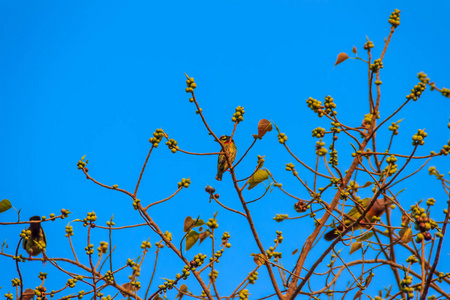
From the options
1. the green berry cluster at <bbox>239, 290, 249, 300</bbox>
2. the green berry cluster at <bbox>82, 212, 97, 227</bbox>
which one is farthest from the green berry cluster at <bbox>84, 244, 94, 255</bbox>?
the green berry cluster at <bbox>239, 290, 249, 300</bbox>

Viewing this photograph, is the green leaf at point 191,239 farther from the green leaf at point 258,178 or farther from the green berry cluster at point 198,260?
the green leaf at point 258,178

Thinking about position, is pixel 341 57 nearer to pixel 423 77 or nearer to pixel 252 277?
pixel 423 77

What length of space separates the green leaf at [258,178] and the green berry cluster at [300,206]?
26 cm

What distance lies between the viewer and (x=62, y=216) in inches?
144

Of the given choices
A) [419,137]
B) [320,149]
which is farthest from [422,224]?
[320,149]

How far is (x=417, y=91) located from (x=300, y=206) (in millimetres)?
1024

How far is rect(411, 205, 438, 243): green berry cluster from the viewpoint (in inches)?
103

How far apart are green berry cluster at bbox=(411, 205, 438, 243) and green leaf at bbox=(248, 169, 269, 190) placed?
1.02 meters

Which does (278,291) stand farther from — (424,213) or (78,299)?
(78,299)

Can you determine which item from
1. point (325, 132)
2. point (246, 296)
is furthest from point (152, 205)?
point (325, 132)

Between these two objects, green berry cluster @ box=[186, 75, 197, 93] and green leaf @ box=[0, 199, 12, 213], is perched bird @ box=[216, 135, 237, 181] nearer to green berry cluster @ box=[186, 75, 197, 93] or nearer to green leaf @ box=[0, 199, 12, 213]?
green berry cluster @ box=[186, 75, 197, 93]

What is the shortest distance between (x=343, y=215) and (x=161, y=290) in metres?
1.23

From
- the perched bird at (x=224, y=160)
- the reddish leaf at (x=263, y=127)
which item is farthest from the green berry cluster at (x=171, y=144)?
the perched bird at (x=224, y=160)

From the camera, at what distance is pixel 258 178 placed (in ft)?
11.8
